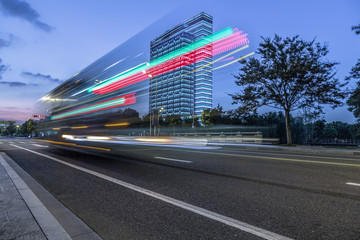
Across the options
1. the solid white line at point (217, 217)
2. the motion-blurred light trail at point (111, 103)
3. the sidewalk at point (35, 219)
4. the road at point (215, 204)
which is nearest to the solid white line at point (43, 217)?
the sidewalk at point (35, 219)

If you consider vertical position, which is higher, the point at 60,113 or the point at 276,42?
the point at 276,42

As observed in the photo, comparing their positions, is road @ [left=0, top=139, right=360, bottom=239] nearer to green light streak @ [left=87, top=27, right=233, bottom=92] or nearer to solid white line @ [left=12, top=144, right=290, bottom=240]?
solid white line @ [left=12, top=144, right=290, bottom=240]

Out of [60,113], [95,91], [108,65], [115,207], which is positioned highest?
[108,65]

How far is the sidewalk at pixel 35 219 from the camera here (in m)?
2.91

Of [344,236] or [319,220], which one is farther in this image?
[319,220]

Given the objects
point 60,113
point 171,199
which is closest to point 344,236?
point 171,199

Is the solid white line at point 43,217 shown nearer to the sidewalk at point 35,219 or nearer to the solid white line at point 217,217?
the sidewalk at point 35,219

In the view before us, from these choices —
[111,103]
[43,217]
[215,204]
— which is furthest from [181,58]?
[43,217]

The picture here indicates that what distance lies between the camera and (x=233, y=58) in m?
24.5

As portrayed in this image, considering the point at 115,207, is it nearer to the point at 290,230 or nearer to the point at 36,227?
the point at 36,227

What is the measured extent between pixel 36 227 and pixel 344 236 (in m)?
3.95

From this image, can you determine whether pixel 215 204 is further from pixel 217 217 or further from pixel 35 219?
pixel 35 219

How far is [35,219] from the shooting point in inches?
132

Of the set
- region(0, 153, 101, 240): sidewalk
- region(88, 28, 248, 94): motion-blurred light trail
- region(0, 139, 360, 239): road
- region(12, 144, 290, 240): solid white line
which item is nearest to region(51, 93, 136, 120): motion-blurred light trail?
region(88, 28, 248, 94): motion-blurred light trail
